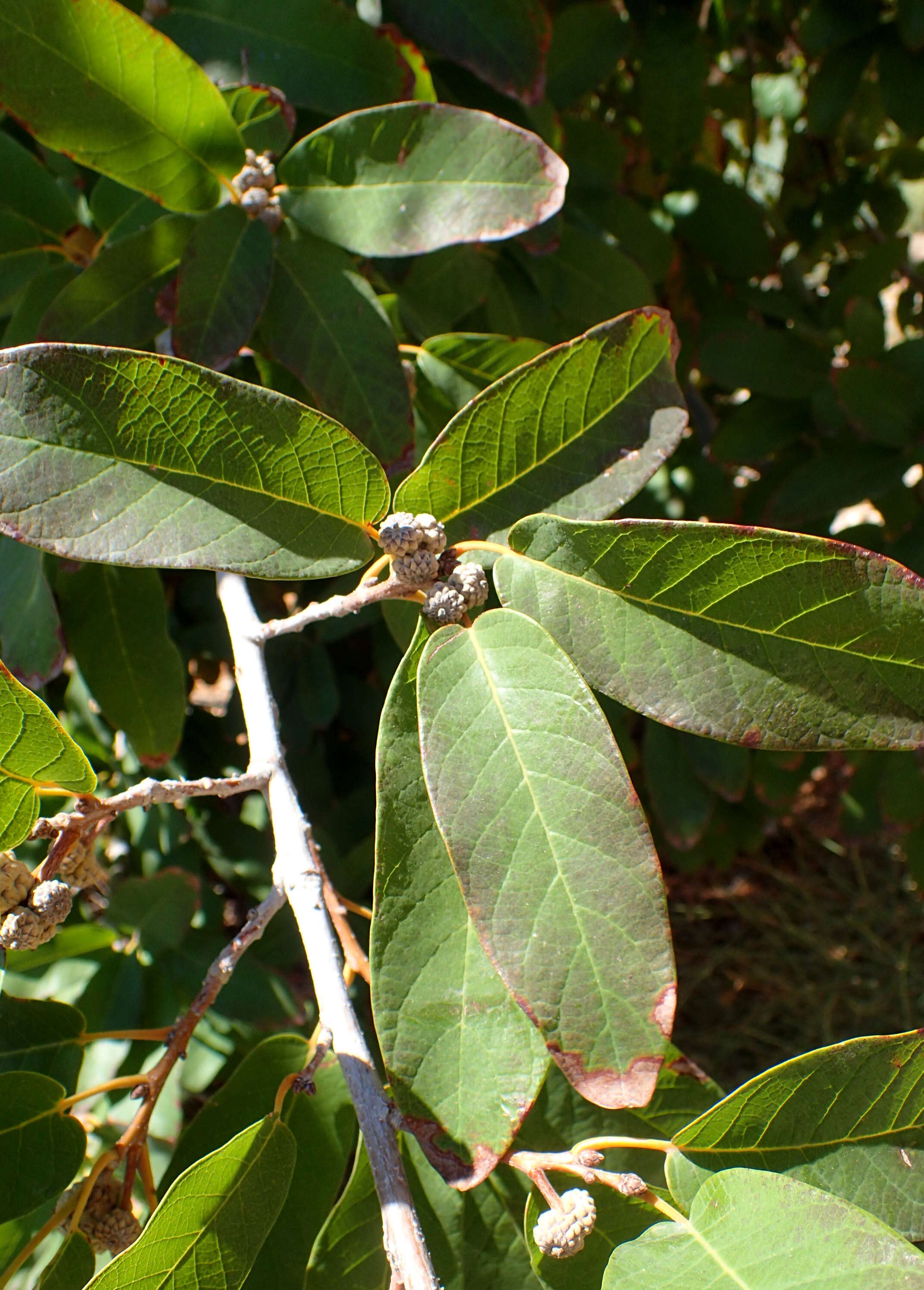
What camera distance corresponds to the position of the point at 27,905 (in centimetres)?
64

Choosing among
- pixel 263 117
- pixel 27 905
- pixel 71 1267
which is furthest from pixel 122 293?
pixel 71 1267

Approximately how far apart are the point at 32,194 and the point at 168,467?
1.82 ft

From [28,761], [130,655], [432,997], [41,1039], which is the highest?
[28,761]

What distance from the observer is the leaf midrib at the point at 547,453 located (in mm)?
661

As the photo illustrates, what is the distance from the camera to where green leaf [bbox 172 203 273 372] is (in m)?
0.83

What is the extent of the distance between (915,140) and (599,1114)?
165cm

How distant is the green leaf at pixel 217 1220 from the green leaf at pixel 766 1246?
0.83 feet

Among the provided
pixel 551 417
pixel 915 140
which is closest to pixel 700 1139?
pixel 551 417

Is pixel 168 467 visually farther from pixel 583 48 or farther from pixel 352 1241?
pixel 583 48

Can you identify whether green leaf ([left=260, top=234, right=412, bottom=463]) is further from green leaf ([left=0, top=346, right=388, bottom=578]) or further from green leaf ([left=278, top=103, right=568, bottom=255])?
green leaf ([left=0, top=346, right=388, bottom=578])

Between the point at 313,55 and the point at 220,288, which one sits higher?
the point at 313,55

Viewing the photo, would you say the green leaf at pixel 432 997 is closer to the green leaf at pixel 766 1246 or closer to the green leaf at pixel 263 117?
the green leaf at pixel 766 1246

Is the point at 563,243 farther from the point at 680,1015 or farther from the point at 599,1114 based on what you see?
the point at 680,1015

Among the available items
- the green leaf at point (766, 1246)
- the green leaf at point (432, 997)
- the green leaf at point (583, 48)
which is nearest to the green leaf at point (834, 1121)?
the green leaf at point (766, 1246)
